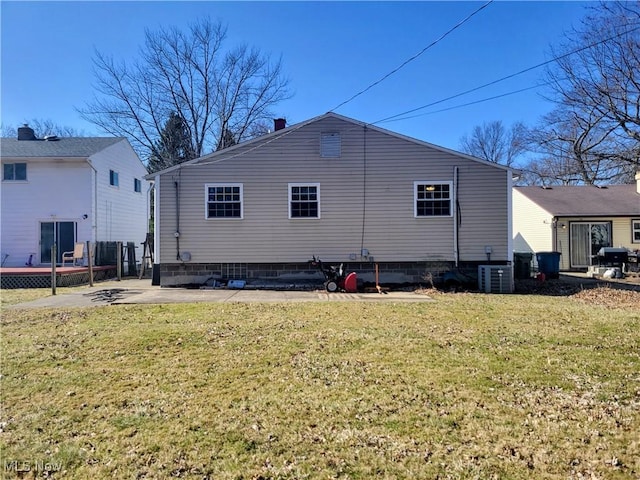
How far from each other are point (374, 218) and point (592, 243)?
41.8ft

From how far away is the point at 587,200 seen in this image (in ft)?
64.0

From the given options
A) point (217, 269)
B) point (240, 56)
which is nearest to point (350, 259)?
point (217, 269)

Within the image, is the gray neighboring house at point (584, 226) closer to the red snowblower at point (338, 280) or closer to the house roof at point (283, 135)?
the house roof at point (283, 135)

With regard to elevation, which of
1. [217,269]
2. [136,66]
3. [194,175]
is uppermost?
[136,66]

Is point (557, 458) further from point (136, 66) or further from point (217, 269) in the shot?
point (136, 66)

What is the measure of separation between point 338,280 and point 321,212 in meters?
2.38

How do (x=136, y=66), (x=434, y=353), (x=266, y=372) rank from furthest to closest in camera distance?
(x=136, y=66), (x=434, y=353), (x=266, y=372)

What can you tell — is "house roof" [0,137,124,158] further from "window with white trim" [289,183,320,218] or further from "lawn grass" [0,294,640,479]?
"lawn grass" [0,294,640,479]

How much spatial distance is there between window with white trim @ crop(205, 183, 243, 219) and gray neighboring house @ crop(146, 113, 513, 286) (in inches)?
1.3

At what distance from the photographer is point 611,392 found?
3771 millimetres

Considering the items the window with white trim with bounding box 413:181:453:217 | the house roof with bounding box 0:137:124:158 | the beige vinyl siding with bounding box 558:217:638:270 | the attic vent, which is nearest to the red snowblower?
the window with white trim with bounding box 413:181:453:217

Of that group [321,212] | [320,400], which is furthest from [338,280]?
[320,400]

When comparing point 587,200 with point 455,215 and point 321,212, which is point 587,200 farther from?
point 321,212

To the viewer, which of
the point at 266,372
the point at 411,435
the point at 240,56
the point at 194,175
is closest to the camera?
the point at 411,435
